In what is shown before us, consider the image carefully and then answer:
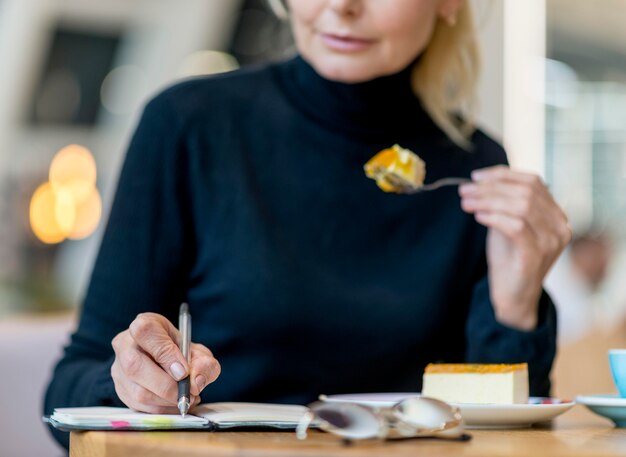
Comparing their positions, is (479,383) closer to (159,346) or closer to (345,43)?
(159,346)

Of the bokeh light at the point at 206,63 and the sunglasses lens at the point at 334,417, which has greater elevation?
the bokeh light at the point at 206,63

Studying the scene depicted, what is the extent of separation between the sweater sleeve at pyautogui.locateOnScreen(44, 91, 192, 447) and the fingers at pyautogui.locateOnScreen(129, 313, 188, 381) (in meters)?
0.36

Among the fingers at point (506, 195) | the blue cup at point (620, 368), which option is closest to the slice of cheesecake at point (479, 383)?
the blue cup at point (620, 368)

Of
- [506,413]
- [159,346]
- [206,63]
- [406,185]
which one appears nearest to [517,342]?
[406,185]

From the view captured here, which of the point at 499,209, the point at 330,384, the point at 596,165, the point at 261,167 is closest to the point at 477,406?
the point at 499,209

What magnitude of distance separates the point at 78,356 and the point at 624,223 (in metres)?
6.63

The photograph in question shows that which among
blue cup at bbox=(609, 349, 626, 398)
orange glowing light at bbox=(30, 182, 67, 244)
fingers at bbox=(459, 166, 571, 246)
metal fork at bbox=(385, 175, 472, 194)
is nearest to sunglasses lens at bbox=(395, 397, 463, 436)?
blue cup at bbox=(609, 349, 626, 398)

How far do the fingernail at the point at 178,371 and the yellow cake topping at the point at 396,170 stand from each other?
23.4 inches

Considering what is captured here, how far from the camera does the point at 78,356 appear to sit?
1.41 meters

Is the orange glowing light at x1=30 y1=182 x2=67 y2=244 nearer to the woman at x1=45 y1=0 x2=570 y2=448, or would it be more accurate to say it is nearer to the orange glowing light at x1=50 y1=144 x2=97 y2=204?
the orange glowing light at x1=50 y1=144 x2=97 y2=204

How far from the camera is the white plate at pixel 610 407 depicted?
1.14 meters

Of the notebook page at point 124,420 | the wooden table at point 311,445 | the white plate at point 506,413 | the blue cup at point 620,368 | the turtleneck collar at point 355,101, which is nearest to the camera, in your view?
the wooden table at point 311,445

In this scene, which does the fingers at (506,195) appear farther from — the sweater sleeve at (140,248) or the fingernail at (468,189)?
the sweater sleeve at (140,248)

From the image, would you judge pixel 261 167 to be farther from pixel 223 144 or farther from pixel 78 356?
pixel 78 356
